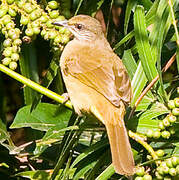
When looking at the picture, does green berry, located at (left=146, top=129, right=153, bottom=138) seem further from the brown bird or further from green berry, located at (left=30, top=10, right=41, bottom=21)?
green berry, located at (left=30, top=10, right=41, bottom=21)

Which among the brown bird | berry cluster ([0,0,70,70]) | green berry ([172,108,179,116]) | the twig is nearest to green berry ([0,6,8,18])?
berry cluster ([0,0,70,70])

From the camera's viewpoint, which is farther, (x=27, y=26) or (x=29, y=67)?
(x=29, y=67)

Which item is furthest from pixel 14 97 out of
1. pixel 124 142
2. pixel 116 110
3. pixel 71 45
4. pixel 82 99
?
pixel 124 142

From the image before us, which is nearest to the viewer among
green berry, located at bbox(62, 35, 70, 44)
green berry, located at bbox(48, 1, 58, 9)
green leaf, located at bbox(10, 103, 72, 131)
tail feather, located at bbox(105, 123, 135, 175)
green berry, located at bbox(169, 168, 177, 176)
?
green berry, located at bbox(169, 168, 177, 176)

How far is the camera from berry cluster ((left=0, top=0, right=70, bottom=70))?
2.99m

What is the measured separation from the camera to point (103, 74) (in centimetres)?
363

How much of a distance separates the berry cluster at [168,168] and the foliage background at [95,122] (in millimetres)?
111

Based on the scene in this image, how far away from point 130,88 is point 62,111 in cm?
64

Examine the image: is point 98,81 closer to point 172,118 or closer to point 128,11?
point 128,11

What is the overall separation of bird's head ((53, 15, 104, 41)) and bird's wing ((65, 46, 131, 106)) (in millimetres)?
241

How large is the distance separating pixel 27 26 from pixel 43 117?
2.66 ft

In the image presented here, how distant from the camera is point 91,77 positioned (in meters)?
3.67

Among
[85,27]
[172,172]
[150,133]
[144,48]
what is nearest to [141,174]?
[172,172]

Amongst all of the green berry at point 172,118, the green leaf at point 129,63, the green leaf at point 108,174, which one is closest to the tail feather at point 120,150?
the green leaf at point 108,174
